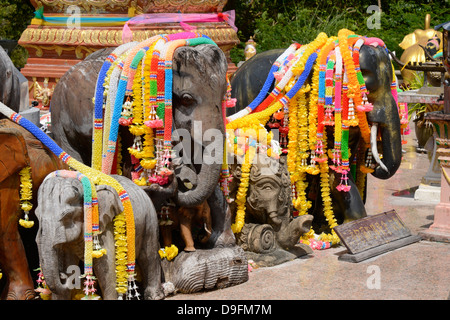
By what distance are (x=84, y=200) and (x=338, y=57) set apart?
295cm

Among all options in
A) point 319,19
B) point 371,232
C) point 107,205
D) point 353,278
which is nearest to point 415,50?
point 319,19

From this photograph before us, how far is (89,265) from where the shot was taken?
4461 mm

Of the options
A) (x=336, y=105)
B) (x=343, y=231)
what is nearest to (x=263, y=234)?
(x=343, y=231)

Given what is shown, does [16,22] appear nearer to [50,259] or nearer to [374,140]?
[374,140]

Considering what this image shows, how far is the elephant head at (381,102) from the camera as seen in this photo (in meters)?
6.64

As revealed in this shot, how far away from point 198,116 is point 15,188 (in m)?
1.32

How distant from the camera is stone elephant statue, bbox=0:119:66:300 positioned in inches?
187

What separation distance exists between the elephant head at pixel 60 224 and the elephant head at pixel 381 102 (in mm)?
2908

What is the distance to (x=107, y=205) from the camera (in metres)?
4.58

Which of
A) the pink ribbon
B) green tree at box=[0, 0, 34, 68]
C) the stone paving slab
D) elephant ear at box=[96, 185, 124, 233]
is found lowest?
the stone paving slab

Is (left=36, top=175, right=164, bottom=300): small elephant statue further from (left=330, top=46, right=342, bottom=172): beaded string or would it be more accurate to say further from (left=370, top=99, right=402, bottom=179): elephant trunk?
(left=370, top=99, right=402, bottom=179): elephant trunk

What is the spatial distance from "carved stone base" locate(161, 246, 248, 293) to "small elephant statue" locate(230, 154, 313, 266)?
505 millimetres

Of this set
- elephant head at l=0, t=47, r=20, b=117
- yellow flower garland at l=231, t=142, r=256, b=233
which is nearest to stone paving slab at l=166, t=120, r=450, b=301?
yellow flower garland at l=231, t=142, r=256, b=233

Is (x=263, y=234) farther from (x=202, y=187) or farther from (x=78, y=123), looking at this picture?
(x=78, y=123)
